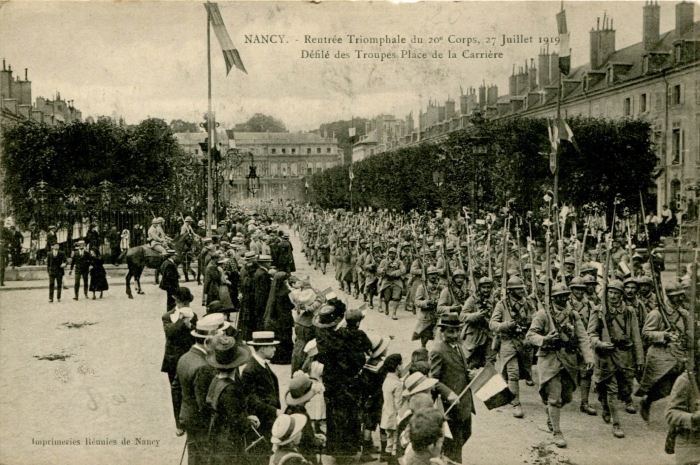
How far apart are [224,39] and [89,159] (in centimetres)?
1437

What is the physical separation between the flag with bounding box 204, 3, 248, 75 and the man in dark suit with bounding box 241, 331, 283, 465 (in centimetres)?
547

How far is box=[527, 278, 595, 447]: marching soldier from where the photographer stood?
7.01 metres

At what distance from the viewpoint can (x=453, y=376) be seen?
18.8 feet

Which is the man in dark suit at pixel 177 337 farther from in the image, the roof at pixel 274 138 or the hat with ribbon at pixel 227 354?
the roof at pixel 274 138

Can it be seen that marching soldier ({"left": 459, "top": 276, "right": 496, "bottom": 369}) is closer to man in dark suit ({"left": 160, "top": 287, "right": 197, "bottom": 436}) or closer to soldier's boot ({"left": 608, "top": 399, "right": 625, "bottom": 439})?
soldier's boot ({"left": 608, "top": 399, "right": 625, "bottom": 439})

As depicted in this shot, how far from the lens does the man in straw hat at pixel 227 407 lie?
15.6ft

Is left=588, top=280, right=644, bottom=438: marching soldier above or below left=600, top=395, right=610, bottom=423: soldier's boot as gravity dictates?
above

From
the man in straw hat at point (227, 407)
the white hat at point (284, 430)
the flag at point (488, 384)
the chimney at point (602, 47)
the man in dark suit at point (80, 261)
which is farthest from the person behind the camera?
the chimney at point (602, 47)

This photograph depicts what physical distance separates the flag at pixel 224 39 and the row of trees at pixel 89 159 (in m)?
10.8

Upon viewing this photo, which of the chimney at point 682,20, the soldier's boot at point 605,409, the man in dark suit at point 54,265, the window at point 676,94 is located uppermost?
the chimney at point 682,20

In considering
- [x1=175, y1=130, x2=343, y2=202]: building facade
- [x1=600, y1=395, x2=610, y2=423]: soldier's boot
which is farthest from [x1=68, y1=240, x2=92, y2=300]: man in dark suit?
[x1=600, y1=395, x2=610, y2=423]: soldier's boot

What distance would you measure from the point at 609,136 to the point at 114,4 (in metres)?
23.1

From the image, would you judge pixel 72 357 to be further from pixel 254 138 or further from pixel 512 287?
pixel 254 138

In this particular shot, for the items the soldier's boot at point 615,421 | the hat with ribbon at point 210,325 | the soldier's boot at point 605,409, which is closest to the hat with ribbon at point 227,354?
the hat with ribbon at point 210,325
